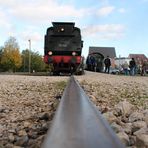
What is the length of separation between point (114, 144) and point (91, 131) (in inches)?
17.4

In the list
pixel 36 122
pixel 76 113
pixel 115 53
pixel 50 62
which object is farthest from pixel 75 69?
pixel 115 53

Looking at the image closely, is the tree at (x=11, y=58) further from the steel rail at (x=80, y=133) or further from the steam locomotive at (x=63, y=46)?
the steel rail at (x=80, y=133)

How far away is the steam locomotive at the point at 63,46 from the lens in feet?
81.7

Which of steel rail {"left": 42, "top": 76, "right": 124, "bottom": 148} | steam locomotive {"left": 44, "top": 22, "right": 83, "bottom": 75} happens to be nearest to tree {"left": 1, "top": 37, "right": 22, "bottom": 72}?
steam locomotive {"left": 44, "top": 22, "right": 83, "bottom": 75}

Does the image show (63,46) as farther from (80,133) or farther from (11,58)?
(11,58)

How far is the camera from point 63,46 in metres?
25.1

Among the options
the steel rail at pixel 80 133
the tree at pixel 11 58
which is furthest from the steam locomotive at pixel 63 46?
the tree at pixel 11 58

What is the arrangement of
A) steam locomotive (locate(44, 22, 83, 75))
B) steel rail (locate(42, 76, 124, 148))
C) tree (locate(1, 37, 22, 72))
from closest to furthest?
steel rail (locate(42, 76, 124, 148)), steam locomotive (locate(44, 22, 83, 75)), tree (locate(1, 37, 22, 72))

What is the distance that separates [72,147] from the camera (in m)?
2.41

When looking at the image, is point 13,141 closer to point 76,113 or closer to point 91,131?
point 76,113

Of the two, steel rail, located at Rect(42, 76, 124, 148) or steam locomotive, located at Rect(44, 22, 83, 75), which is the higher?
steam locomotive, located at Rect(44, 22, 83, 75)

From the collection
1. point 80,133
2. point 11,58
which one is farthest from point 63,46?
point 11,58

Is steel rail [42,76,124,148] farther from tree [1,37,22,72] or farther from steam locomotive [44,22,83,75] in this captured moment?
tree [1,37,22,72]

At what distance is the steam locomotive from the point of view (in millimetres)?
24906
